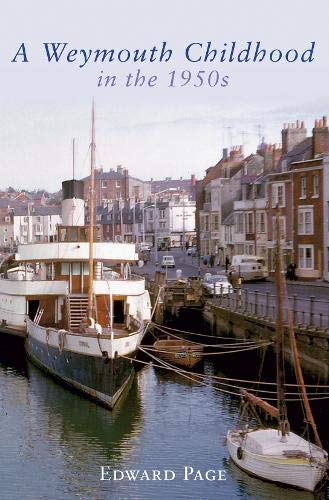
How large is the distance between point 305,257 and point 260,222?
46.0 feet

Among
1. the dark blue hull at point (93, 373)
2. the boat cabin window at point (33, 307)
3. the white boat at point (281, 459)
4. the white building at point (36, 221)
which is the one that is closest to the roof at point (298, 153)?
the boat cabin window at point (33, 307)

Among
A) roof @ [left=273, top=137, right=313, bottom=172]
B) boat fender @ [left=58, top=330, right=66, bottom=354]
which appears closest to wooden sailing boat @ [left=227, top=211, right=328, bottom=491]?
boat fender @ [left=58, top=330, right=66, bottom=354]

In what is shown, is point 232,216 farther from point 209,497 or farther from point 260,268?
point 209,497

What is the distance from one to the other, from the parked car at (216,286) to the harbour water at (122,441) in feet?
41.5

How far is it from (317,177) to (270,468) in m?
41.8

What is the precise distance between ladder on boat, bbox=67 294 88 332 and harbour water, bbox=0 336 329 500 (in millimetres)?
2646

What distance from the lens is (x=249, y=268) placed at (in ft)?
205

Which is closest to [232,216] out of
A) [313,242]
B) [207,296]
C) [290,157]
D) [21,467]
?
[290,157]

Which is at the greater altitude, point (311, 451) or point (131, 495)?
point (311, 451)

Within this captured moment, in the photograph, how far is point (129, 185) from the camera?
159125 millimetres

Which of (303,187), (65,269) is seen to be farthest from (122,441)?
(303,187)

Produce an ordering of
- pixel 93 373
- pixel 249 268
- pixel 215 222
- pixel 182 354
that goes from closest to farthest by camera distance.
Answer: pixel 93 373
pixel 182 354
pixel 249 268
pixel 215 222

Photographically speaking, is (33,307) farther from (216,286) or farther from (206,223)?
(206,223)

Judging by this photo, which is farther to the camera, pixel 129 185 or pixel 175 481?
pixel 129 185
